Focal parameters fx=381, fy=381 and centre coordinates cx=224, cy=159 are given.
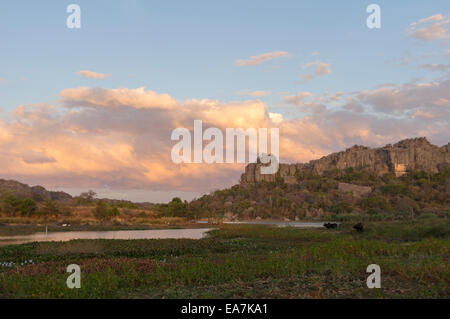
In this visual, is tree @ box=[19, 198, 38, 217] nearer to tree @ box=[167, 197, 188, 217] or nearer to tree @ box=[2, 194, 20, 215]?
tree @ box=[2, 194, 20, 215]

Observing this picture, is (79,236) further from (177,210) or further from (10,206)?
(177,210)

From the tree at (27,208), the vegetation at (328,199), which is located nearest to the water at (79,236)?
the tree at (27,208)

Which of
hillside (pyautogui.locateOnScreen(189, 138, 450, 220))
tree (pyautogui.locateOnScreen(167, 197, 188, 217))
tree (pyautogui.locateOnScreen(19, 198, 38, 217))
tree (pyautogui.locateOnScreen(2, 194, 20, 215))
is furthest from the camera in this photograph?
hillside (pyautogui.locateOnScreen(189, 138, 450, 220))

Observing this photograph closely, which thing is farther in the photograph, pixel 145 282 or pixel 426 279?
pixel 145 282

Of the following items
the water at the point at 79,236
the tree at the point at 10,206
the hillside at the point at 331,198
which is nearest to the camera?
the water at the point at 79,236

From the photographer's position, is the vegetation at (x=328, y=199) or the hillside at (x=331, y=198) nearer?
the vegetation at (x=328, y=199)

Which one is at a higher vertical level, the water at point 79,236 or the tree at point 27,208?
the tree at point 27,208

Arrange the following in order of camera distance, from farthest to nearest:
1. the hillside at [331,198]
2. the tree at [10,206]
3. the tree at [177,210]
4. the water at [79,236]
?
the hillside at [331,198] → the tree at [177,210] → the tree at [10,206] → the water at [79,236]

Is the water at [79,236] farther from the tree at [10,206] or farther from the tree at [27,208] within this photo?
the tree at [10,206]

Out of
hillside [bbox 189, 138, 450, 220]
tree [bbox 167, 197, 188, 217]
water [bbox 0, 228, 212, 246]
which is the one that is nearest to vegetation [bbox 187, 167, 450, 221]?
hillside [bbox 189, 138, 450, 220]

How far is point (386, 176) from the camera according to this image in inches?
7717
